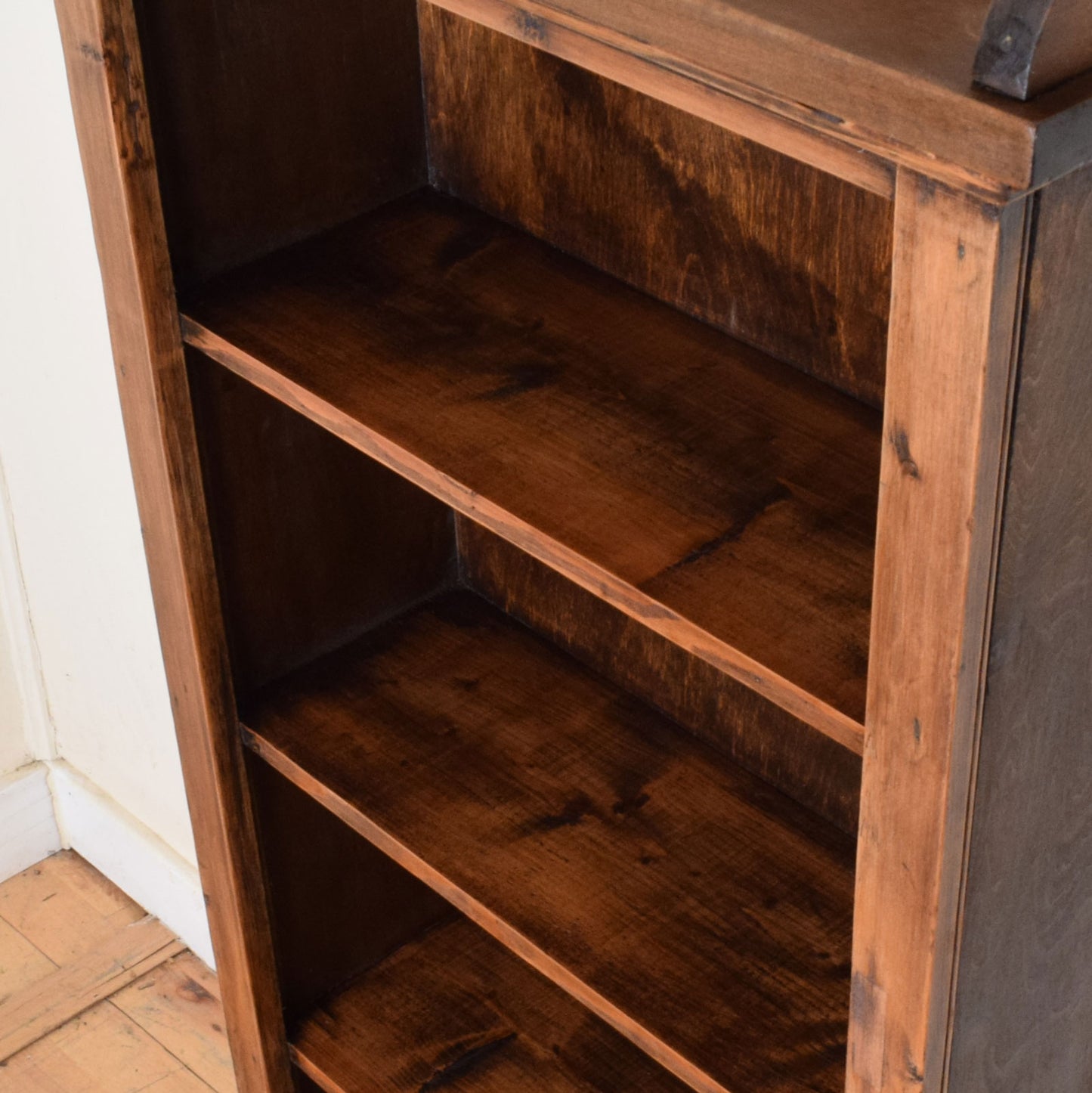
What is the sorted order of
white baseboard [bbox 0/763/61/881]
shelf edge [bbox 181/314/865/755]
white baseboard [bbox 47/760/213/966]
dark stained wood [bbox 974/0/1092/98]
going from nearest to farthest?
dark stained wood [bbox 974/0/1092/98], shelf edge [bbox 181/314/865/755], white baseboard [bbox 47/760/213/966], white baseboard [bbox 0/763/61/881]

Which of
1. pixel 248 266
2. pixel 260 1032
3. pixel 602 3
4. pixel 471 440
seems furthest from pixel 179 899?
pixel 602 3

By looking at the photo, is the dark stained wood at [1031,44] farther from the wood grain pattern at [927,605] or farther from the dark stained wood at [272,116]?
the dark stained wood at [272,116]

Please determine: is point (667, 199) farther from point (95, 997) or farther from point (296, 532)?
point (95, 997)

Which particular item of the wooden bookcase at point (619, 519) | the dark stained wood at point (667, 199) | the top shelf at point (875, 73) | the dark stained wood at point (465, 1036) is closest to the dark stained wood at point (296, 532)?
the wooden bookcase at point (619, 519)

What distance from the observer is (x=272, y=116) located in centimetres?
144

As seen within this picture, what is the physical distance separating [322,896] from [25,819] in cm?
86

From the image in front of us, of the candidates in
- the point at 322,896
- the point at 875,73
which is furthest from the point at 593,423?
the point at 322,896

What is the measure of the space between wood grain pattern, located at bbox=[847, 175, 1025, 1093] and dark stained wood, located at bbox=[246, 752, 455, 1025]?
29.4 inches

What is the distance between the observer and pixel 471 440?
127 cm

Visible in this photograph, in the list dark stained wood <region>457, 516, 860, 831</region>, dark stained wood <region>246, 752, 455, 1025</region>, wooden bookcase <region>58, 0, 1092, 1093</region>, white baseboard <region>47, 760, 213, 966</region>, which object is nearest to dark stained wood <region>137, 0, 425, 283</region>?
wooden bookcase <region>58, 0, 1092, 1093</region>

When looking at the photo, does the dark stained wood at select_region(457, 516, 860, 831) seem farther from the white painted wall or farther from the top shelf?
the top shelf

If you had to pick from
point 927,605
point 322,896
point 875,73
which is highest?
point 875,73

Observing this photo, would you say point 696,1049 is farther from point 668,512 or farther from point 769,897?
point 668,512

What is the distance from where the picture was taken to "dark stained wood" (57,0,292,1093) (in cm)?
131
